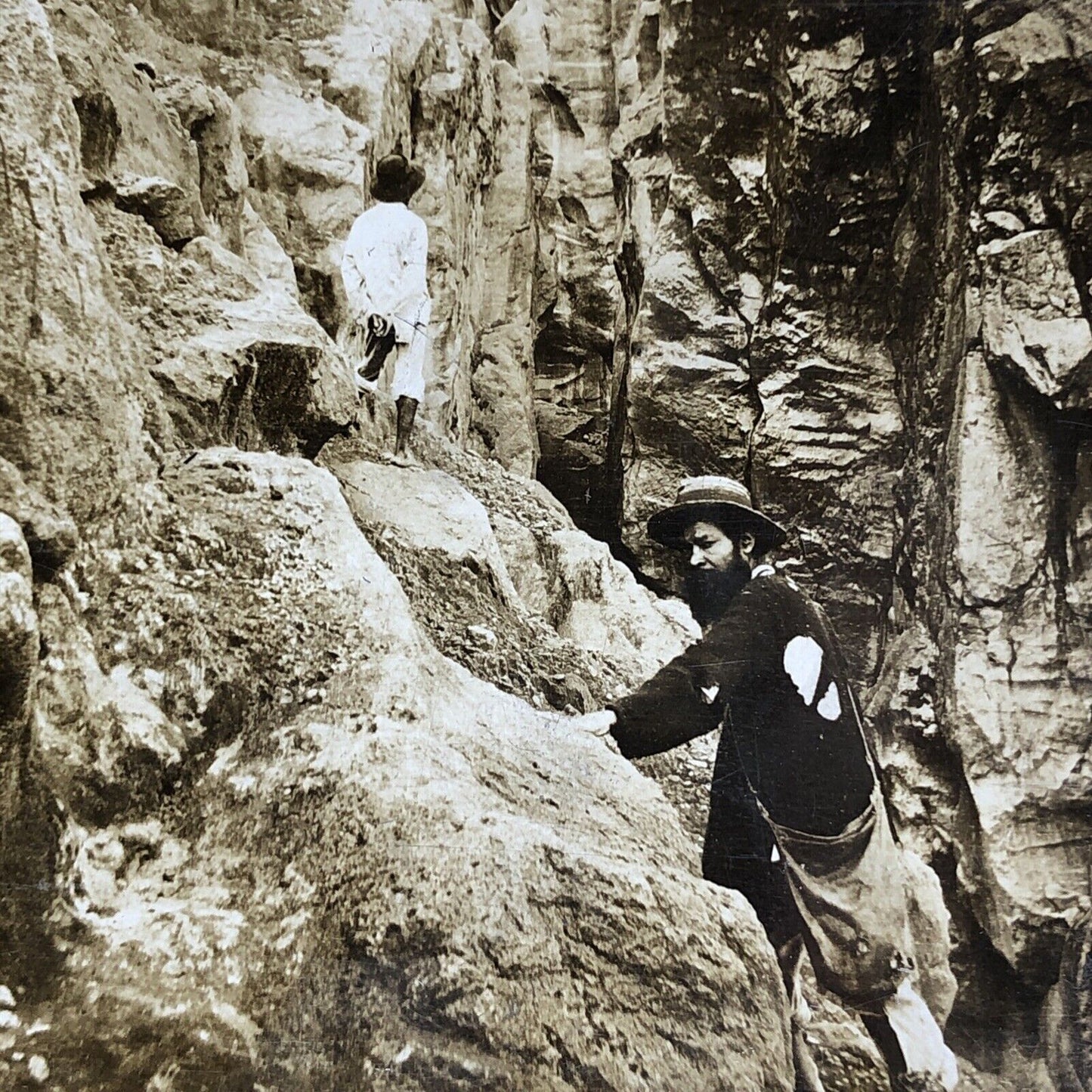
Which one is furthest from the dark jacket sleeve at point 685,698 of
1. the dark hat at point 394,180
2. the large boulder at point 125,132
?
the large boulder at point 125,132

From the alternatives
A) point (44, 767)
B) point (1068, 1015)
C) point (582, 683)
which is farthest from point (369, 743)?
point (1068, 1015)

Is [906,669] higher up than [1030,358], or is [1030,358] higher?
[1030,358]

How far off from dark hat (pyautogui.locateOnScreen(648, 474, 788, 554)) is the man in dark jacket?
3.3 inches

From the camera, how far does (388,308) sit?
2818mm

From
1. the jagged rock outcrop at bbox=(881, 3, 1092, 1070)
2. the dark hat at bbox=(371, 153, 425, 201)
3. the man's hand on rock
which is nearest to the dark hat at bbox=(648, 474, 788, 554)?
the jagged rock outcrop at bbox=(881, 3, 1092, 1070)

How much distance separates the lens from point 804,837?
7.74 feet

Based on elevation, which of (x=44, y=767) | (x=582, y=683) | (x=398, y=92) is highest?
(x=398, y=92)

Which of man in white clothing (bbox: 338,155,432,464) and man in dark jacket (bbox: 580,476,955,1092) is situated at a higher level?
man in white clothing (bbox: 338,155,432,464)

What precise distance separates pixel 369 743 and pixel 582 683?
Answer: 620 mm

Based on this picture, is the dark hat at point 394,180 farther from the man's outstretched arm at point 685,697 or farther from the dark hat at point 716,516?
the man's outstretched arm at point 685,697

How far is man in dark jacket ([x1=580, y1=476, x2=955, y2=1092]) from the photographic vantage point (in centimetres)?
230

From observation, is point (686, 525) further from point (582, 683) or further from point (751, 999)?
point (751, 999)

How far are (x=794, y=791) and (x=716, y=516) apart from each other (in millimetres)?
820

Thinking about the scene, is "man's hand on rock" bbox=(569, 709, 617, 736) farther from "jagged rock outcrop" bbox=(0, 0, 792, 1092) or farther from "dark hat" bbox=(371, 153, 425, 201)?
"dark hat" bbox=(371, 153, 425, 201)
